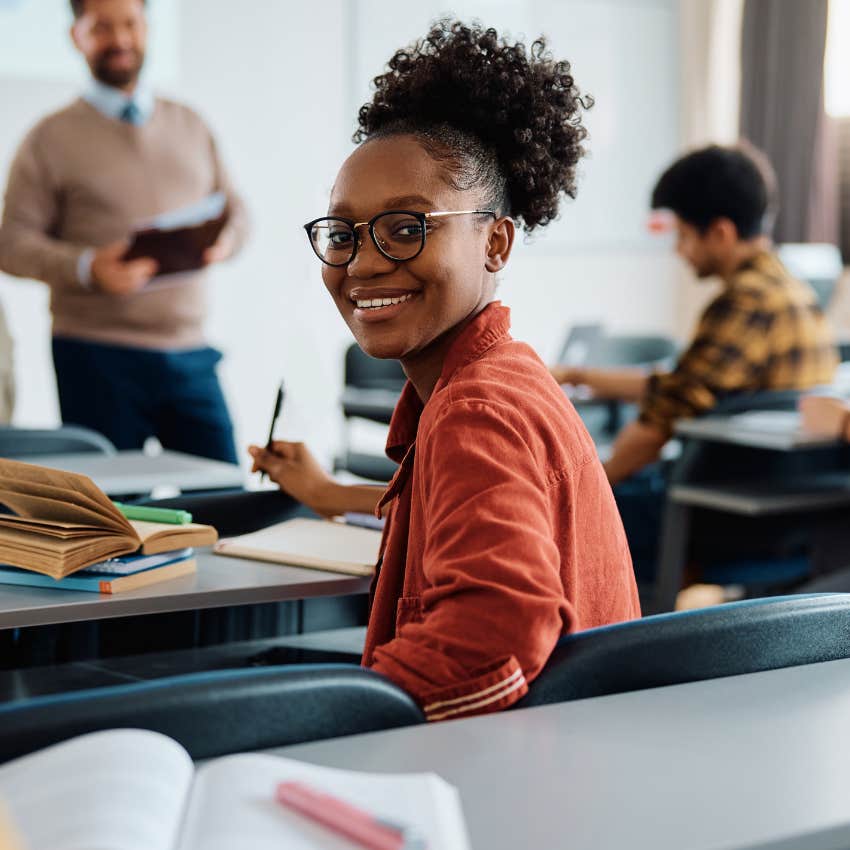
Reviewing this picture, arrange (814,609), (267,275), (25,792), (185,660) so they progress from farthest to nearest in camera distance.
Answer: (267,275) < (185,660) < (814,609) < (25,792)

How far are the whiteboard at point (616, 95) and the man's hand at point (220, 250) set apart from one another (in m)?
3.23

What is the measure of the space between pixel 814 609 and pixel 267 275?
5.00 metres

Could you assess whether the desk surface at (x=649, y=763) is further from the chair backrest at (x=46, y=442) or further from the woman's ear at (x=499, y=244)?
the chair backrest at (x=46, y=442)

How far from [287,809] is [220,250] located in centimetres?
285

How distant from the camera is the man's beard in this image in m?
3.48

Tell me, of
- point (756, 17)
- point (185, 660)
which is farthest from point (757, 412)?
point (756, 17)

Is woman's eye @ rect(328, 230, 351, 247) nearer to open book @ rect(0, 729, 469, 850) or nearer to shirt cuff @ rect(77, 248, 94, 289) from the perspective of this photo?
open book @ rect(0, 729, 469, 850)

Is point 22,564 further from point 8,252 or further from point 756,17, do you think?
point 756,17

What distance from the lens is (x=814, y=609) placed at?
109 cm

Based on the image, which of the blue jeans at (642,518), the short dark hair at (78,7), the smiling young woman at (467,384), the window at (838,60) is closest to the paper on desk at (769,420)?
the blue jeans at (642,518)

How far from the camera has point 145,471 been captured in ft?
7.50

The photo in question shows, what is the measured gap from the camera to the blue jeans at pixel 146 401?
333 cm

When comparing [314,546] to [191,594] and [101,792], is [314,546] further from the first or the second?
[101,792]

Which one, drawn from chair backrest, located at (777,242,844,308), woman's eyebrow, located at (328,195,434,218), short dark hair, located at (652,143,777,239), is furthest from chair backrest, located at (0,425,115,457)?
chair backrest, located at (777,242,844,308)
